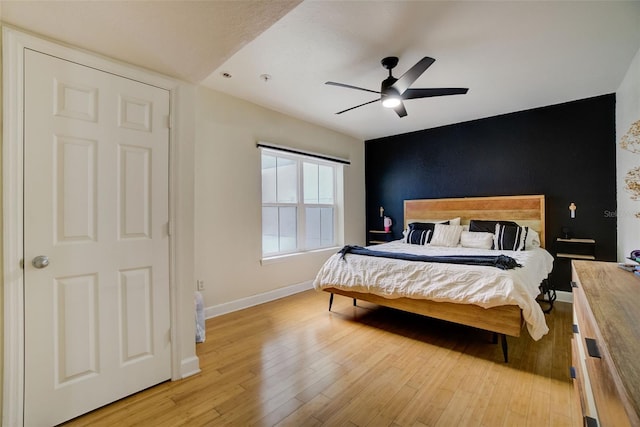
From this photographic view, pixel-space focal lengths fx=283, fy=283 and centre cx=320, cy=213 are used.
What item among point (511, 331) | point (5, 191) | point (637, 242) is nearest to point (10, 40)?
point (5, 191)

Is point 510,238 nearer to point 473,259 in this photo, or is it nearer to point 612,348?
point 473,259

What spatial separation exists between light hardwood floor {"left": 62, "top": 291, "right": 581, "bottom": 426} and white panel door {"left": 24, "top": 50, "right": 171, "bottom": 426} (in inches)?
10.0

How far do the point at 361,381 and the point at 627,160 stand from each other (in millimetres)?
3401

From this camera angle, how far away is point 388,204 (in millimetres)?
5293

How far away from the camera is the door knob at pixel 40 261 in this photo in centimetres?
150

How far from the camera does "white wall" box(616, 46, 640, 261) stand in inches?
100

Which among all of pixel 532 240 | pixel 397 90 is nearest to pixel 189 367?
pixel 397 90

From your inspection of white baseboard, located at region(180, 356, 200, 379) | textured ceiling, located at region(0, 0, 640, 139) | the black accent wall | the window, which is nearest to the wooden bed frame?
the black accent wall

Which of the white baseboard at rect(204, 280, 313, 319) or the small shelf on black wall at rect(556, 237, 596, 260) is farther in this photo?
the small shelf on black wall at rect(556, 237, 596, 260)

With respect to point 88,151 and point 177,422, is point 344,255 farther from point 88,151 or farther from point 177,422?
point 88,151

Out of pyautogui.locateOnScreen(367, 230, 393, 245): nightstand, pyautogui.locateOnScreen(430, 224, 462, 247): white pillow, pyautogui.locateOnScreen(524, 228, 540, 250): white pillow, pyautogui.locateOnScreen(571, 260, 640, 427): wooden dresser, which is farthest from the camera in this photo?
pyautogui.locateOnScreen(367, 230, 393, 245): nightstand

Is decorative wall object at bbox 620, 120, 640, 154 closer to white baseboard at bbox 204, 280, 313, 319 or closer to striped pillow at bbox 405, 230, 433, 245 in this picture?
striped pillow at bbox 405, 230, 433, 245

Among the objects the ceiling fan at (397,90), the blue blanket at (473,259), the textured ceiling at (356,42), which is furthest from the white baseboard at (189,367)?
the ceiling fan at (397,90)

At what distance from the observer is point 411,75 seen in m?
2.27
